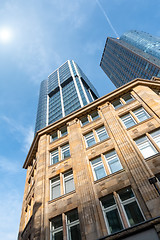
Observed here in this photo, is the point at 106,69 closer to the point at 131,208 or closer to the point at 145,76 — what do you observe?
the point at 145,76

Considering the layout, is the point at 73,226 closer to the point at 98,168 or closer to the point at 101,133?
the point at 98,168

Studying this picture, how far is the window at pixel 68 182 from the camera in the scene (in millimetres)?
14883

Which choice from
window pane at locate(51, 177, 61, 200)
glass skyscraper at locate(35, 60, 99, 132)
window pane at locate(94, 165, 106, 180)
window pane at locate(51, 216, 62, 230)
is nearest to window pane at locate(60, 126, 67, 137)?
window pane at locate(51, 177, 61, 200)

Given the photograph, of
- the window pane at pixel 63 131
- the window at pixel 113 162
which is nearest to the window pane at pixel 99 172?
the window at pixel 113 162

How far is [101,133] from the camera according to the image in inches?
727

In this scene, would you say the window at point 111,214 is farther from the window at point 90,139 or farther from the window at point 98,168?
the window at point 90,139

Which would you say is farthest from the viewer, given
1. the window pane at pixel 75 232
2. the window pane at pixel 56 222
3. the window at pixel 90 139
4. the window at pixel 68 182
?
the window at pixel 90 139

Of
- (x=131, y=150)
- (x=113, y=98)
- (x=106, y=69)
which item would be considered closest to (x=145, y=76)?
(x=106, y=69)

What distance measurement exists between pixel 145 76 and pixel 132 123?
295 feet

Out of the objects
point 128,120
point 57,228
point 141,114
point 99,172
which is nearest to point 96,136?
point 128,120

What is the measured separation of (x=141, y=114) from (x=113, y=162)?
6069mm

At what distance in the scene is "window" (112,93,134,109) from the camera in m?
21.0

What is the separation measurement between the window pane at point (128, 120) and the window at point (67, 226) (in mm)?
9111

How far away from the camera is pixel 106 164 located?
48.9ft
